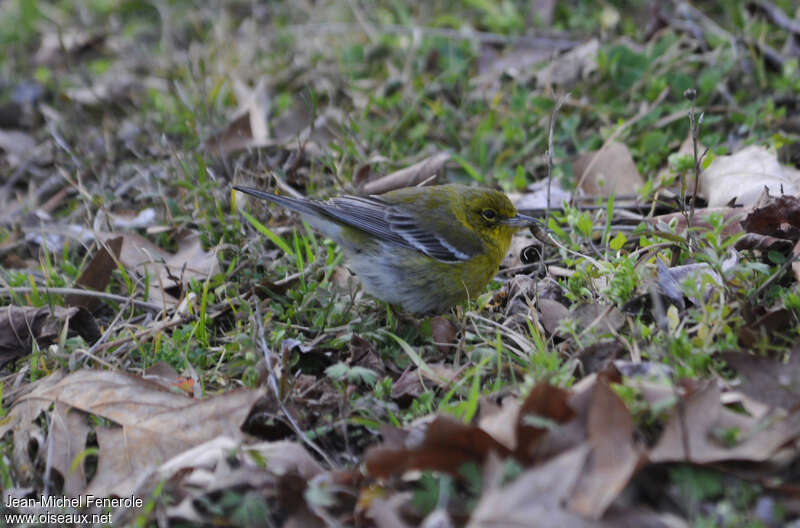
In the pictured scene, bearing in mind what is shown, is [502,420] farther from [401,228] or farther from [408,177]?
[408,177]

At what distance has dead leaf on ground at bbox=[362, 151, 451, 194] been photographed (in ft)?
19.6

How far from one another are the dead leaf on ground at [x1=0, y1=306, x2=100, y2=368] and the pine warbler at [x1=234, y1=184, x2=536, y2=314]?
1419 millimetres

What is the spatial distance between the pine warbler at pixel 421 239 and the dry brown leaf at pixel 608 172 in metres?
1.11

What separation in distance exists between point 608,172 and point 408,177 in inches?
61.3

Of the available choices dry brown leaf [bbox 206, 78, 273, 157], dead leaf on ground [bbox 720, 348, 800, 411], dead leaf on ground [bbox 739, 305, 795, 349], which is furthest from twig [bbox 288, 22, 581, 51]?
dead leaf on ground [bbox 720, 348, 800, 411]

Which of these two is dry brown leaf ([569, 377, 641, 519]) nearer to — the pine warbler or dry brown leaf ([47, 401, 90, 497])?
the pine warbler

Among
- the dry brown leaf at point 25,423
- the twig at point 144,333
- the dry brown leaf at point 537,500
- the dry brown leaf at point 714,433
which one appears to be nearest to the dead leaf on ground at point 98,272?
the twig at point 144,333

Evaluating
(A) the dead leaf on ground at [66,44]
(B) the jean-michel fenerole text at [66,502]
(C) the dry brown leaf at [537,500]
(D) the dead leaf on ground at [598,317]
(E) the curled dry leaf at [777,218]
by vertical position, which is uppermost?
(E) the curled dry leaf at [777,218]

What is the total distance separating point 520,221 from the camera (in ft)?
16.7

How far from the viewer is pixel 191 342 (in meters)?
4.70

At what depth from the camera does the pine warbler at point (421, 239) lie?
504cm

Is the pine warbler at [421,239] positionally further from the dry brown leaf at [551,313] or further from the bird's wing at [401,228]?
the dry brown leaf at [551,313]

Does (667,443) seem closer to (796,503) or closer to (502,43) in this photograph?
(796,503)

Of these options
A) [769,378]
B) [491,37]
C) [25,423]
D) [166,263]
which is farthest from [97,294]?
[491,37]
